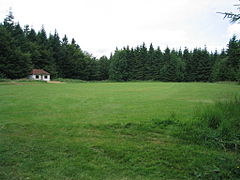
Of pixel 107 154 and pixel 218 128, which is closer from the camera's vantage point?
pixel 107 154

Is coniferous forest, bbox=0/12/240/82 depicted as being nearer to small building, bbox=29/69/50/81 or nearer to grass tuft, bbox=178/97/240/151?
→ small building, bbox=29/69/50/81

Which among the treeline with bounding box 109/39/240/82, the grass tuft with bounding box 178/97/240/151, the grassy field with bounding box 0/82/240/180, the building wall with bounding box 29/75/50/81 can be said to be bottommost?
the grassy field with bounding box 0/82/240/180

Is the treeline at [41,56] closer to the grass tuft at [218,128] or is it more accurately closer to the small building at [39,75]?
the small building at [39,75]

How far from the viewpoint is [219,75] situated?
53000mm

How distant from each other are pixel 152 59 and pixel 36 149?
210 ft

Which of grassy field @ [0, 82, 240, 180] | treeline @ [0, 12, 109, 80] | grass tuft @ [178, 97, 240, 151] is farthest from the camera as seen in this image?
treeline @ [0, 12, 109, 80]

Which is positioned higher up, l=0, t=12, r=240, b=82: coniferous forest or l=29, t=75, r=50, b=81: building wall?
l=0, t=12, r=240, b=82: coniferous forest

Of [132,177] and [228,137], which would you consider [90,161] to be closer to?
[132,177]

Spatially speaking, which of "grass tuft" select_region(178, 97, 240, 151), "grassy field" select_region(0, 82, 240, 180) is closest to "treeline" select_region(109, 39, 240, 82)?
"grass tuft" select_region(178, 97, 240, 151)

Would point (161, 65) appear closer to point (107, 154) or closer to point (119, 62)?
point (119, 62)

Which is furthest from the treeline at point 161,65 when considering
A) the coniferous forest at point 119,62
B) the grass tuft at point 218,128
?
the grass tuft at point 218,128

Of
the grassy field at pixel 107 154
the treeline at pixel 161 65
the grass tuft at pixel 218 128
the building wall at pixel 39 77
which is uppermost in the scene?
the treeline at pixel 161 65

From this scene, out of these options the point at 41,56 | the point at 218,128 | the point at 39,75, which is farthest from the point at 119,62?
the point at 218,128

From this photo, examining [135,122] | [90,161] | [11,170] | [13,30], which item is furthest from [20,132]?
[13,30]
